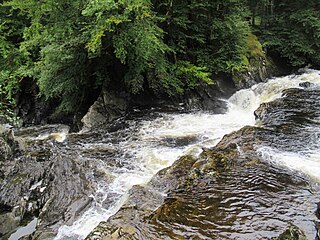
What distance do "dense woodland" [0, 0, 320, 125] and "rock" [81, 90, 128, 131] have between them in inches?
19.0

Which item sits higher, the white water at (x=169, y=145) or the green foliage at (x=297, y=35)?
the green foliage at (x=297, y=35)

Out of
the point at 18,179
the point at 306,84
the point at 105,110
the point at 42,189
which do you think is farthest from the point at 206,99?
the point at 18,179

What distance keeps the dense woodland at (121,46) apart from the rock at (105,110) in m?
0.48

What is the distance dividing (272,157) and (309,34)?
1306cm

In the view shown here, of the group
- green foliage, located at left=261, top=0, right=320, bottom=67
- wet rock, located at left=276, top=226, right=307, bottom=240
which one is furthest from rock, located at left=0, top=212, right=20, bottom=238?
green foliage, located at left=261, top=0, right=320, bottom=67

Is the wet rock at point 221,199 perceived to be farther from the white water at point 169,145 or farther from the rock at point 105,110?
the rock at point 105,110

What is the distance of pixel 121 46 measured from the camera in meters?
9.86

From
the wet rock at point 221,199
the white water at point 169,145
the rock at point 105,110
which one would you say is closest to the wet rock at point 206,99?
the white water at point 169,145

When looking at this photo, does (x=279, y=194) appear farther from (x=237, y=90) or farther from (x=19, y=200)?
(x=237, y=90)

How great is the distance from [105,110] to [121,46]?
2.76m

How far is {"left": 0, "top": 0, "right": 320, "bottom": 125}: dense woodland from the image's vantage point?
10.1 meters

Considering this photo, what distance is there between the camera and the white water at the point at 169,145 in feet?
19.5

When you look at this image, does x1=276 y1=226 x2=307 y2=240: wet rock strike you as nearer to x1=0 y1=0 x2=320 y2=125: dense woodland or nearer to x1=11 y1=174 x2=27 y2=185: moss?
x1=11 y1=174 x2=27 y2=185: moss

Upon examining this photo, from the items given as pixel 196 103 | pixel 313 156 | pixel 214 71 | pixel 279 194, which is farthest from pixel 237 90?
pixel 279 194
